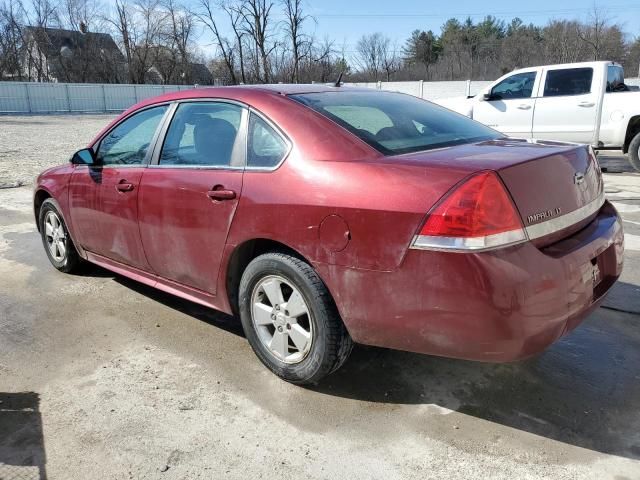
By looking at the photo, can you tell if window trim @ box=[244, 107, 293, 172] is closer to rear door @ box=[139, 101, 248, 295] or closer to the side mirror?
rear door @ box=[139, 101, 248, 295]

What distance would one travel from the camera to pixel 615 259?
2.85 m

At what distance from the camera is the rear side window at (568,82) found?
9.84 metres

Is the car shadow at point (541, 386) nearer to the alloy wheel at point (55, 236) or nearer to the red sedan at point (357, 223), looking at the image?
the red sedan at point (357, 223)

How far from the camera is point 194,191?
321 centimetres

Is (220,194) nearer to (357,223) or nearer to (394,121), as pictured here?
(357,223)

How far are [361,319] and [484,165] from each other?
89cm

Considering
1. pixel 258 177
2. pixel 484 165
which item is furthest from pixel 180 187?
pixel 484 165

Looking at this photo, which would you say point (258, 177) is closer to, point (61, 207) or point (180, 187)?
point (180, 187)

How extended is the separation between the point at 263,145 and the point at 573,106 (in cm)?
863

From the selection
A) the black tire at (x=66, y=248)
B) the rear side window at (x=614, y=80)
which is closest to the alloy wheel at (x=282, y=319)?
the black tire at (x=66, y=248)

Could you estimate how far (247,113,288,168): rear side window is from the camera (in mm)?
2887

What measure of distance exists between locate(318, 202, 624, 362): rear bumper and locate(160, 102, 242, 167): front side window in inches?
43.0

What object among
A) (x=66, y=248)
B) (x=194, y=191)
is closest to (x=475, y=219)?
(x=194, y=191)

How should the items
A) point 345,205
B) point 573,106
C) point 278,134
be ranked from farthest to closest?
1. point 573,106
2. point 278,134
3. point 345,205
